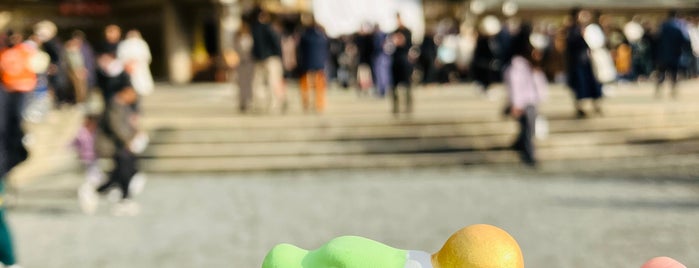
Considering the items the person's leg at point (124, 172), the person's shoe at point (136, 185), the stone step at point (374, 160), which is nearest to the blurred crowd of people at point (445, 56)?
the stone step at point (374, 160)

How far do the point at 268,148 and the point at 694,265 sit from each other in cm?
690

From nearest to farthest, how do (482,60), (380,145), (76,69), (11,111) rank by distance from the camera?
(11,111) → (380,145) → (76,69) → (482,60)

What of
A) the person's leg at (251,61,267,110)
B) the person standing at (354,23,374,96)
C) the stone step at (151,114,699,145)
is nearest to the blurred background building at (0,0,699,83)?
the person standing at (354,23,374,96)

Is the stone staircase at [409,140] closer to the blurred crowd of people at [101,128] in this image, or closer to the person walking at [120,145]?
the blurred crowd of people at [101,128]

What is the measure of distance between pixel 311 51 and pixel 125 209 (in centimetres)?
553

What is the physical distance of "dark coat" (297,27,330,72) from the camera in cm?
1272

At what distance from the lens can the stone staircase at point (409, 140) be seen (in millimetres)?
10758

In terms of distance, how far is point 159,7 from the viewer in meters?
24.9

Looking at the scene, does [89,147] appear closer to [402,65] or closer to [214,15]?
[402,65]

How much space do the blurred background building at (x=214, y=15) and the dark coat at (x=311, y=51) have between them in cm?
1016

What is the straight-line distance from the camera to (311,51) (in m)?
12.7

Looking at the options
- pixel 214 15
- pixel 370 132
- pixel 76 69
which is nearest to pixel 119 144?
pixel 370 132

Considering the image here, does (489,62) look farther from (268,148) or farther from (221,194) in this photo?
(221,194)

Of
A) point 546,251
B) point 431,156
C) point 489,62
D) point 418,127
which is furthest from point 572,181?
point 489,62
